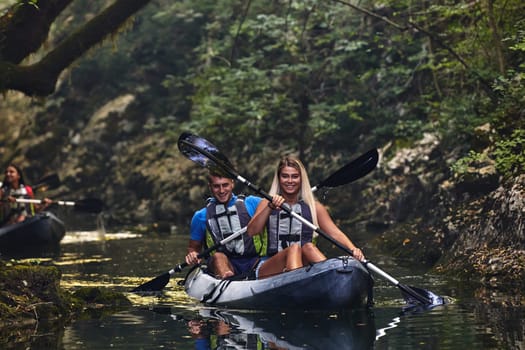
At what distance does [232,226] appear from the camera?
9695 mm

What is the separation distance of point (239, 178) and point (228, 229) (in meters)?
0.59

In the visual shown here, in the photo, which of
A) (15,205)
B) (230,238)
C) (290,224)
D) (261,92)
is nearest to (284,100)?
(261,92)

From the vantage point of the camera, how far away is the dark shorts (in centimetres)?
973

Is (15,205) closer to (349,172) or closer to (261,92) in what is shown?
(261,92)

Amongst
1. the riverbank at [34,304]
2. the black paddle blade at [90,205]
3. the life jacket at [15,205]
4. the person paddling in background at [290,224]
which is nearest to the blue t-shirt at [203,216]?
the person paddling in background at [290,224]

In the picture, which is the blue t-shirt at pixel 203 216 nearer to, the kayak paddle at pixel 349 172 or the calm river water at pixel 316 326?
the kayak paddle at pixel 349 172

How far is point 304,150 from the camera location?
21.2 m

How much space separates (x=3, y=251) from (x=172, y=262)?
3.63 m

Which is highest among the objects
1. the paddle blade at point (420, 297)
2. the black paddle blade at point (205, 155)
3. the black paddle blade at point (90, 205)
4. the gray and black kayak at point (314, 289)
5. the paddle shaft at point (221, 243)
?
the black paddle blade at point (205, 155)

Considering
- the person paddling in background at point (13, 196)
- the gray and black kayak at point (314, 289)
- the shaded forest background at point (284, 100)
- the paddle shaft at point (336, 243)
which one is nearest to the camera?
the gray and black kayak at point (314, 289)

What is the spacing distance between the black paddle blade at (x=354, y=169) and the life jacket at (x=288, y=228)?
766 mm

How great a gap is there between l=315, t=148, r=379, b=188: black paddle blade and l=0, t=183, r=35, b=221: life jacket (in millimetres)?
8767

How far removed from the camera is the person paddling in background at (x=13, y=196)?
16500 mm

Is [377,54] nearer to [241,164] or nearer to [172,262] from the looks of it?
[241,164]
